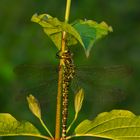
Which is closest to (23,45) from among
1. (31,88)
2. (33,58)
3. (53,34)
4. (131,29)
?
(33,58)

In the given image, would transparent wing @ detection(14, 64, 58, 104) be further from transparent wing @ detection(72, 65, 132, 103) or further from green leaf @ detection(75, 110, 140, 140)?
green leaf @ detection(75, 110, 140, 140)

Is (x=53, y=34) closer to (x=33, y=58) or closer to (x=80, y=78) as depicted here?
(x=80, y=78)

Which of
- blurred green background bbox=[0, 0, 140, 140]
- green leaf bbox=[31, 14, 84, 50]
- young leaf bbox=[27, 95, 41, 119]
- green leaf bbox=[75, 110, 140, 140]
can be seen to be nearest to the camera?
green leaf bbox=[31, 14, 84, 50]

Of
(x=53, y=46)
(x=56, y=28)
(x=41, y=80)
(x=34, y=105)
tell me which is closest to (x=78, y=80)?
(x=41, y=80)

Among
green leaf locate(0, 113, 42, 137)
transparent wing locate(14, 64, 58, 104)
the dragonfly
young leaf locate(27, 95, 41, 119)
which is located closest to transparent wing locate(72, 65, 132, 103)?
the dragonfly

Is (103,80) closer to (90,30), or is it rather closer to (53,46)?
(90,30)

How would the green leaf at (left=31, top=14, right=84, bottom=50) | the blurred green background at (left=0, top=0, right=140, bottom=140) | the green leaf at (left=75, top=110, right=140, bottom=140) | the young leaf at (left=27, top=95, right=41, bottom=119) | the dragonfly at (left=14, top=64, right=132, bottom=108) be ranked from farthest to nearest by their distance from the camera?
1. the blurred green background at (left=0, top=0, right=140, bottom=140)
2. the dragonfly at (left=14, top=64, right=132, bottom=108)
3. the young leaf at (left=27, top=95, right=41, bottom=119)
4. the green leaf at (left=75, top=110, right=140, bottom=140)
5. the green leaf at (left=31, top=14, right=84, bottom=50)

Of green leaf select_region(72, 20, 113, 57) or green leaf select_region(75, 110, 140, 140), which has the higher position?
green leaf select_region(72, 20, 113, 57)
